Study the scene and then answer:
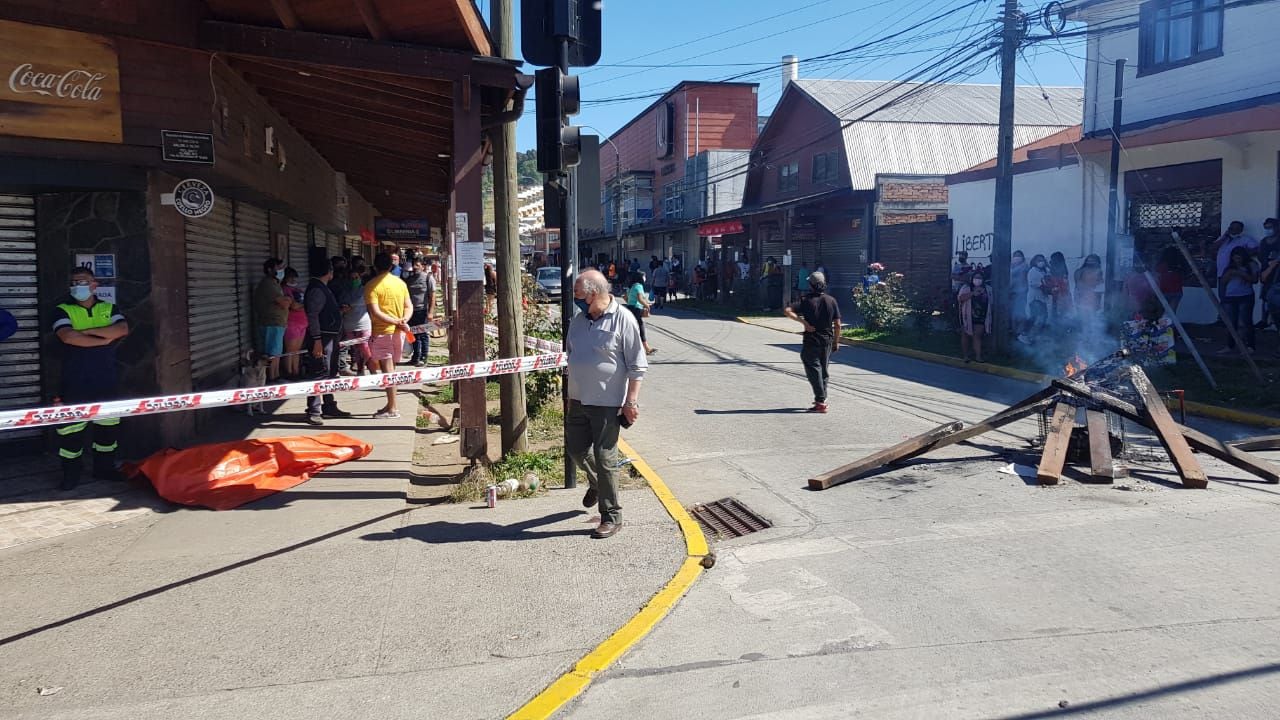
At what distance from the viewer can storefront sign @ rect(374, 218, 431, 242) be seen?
21234mm

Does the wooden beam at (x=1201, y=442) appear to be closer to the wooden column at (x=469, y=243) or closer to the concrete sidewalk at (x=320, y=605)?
the concrete sidewalk at (x=320, y=605)

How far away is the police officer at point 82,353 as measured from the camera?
7043 mm

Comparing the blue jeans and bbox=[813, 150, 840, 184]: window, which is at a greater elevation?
bbox=[813, 150, 840, 184]: window

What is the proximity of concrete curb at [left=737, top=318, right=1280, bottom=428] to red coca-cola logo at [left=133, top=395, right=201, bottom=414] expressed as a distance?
1057cm

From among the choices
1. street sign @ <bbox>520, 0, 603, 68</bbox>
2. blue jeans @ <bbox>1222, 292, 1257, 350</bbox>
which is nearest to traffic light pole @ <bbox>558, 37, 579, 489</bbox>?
street sign @ <bbox>520, 0, 603, 68</bbox>

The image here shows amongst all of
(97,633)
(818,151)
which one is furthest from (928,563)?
(818,151)

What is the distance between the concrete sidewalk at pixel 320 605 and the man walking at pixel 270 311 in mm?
4623

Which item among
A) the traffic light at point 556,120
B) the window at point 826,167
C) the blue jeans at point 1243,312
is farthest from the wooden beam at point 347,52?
the window at point 826,167

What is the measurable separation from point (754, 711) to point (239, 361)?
1003 centimetres

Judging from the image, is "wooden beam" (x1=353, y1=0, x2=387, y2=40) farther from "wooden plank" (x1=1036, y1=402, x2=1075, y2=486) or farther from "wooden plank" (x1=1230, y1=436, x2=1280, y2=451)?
"wooden plank" (x1=1230, y1=436, x2=1280, y2=451)

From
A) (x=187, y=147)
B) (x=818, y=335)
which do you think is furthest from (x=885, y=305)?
(x=187, y=147)

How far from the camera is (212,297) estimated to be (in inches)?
416

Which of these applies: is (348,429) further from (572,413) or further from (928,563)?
(928,563)

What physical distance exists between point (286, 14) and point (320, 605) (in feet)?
16.3
